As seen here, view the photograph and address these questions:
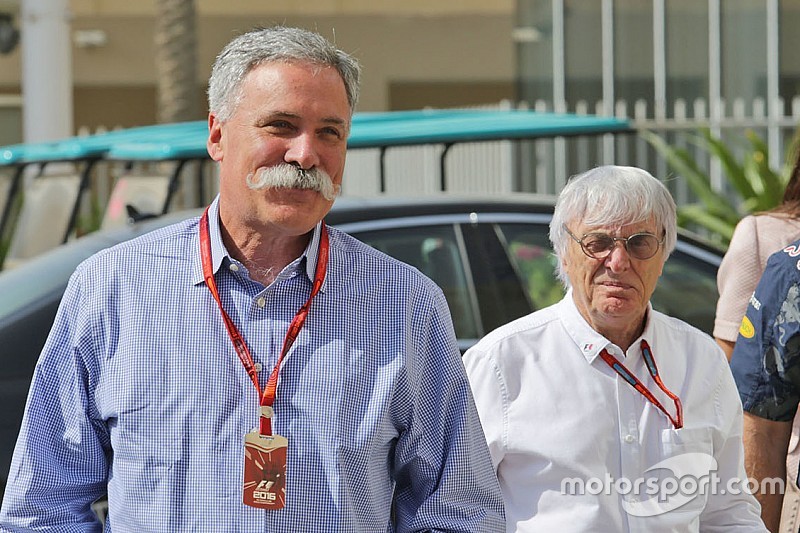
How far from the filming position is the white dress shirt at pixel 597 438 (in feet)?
9.69

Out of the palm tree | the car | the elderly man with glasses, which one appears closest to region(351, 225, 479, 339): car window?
the car

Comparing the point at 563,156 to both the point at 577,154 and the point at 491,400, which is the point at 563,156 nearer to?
the point at 577,154

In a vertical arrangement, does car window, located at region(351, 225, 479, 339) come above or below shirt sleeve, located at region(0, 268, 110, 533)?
below

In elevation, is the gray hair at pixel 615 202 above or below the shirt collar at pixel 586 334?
above

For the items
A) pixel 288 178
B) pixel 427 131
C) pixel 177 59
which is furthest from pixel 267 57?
pixel 177 59

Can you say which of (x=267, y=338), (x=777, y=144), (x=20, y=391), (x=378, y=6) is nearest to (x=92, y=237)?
(x=20, y=391)

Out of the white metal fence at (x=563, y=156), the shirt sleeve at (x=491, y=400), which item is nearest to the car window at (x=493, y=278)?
the shirt sleeve at (x=491, y=400)

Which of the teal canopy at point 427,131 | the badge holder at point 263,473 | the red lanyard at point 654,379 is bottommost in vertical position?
the red lanyard at point 654,379

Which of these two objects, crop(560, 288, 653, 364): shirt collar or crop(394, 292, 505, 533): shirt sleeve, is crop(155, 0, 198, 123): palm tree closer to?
crop(560, 288, 653, 364): shirt collar

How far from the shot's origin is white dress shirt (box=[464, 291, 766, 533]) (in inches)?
116

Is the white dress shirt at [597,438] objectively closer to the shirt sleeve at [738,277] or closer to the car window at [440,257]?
the shirt sleeve at [738,277]

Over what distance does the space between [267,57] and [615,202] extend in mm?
1055

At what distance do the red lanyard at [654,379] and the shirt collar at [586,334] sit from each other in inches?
0.7

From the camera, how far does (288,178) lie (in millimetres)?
2311
